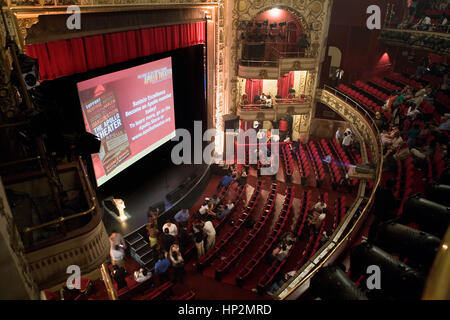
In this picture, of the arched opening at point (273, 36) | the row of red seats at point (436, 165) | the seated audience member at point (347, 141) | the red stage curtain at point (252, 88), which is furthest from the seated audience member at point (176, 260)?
the red stage curtain at point (252, 88)

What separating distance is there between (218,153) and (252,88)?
4.41m

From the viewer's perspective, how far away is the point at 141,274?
22.9 ft

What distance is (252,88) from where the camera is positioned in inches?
631

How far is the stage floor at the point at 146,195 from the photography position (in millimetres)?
8781

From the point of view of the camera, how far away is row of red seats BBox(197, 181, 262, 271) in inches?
309

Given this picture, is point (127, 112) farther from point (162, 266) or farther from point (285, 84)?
point (285, 84)

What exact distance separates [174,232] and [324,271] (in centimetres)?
559

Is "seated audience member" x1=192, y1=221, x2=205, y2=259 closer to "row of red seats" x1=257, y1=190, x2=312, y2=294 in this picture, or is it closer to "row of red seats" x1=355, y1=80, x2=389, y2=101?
"row of red seats" x1=257, y1=190, x2=312, y2=294

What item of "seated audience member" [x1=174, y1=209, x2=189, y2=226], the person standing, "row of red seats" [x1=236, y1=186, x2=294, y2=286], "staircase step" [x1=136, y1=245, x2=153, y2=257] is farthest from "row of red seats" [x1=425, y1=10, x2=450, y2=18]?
"staircase step" [x1=136, y1=245, x2=153, y2=257]

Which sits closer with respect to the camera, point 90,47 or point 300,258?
point 90,47

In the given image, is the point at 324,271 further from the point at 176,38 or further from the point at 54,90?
the point at 176,38

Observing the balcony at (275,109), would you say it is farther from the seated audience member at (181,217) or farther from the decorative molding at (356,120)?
the seated audience member at (181,217)

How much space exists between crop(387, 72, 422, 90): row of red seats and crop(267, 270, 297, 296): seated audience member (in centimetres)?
1153
